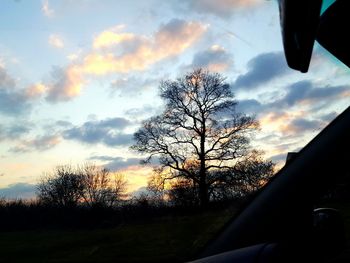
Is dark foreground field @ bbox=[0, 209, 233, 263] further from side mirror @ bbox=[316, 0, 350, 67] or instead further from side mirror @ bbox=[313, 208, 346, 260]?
side mirror @ bbox=[316, 0, 350, 67]

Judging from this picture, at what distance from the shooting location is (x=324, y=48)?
5.29 feet

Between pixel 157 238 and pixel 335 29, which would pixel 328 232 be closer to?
pixel 335 29

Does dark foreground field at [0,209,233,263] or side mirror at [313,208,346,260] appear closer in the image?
side mirror at [313,208,346,260]

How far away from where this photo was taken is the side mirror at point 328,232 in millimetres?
1432

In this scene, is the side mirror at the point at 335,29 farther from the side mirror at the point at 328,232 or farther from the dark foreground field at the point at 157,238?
the dark foreground field at the point at 157,238

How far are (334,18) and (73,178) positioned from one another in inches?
2914

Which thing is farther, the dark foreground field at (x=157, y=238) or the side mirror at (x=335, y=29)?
the dark foreground field at (x=157, y=238)

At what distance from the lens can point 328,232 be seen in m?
1.50

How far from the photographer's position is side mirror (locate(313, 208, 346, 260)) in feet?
4.70

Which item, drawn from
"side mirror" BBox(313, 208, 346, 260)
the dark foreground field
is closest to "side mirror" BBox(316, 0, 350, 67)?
"side mirror" BBox(313, 208, 346, 260)

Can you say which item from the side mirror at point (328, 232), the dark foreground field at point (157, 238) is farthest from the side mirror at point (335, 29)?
the dark foreground field at point (157, 238)

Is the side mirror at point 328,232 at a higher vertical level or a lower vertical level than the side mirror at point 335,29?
lower

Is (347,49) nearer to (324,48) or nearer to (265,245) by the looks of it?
(324,48)

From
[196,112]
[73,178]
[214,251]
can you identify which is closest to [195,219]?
[214,251]
